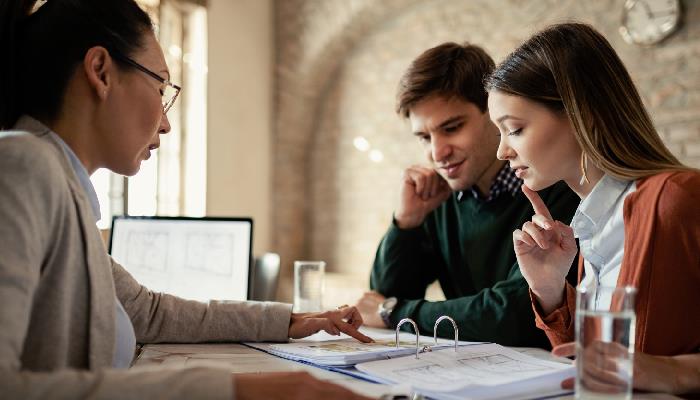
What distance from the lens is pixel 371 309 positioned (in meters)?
2.00

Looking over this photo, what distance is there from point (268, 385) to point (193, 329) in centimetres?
73

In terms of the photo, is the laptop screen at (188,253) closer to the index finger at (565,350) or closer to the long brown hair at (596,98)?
the long brown hair at (596,98)

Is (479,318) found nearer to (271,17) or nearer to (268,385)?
(268,385)

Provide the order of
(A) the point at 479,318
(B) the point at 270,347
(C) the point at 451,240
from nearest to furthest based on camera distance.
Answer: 1. (B) the point at 270,347
2. (A) the point at 479,318
3. (C) the point at 451,240

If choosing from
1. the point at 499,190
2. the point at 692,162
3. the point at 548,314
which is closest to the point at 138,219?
the point at 499,190

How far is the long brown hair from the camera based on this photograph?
4.42 ft

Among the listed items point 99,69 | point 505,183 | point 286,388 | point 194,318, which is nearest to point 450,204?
point 505,183

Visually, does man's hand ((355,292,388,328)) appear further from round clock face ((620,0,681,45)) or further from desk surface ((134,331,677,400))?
round clock face ((620,0,681,45))

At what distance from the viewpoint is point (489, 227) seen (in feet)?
6.85

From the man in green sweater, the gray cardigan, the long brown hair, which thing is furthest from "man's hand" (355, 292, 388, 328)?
the gray cardigan

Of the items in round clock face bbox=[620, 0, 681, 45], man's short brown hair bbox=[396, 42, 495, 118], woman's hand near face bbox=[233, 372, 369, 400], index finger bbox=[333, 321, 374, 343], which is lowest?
index finger bbox=[333, 321, 374, 343]

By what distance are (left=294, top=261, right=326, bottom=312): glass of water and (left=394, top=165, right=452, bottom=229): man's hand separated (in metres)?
0.41

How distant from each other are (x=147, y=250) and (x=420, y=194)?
95 centimetres

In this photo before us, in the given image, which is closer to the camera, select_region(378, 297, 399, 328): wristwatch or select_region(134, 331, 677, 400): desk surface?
select_region(134, 331, 677, 400): desk surface
